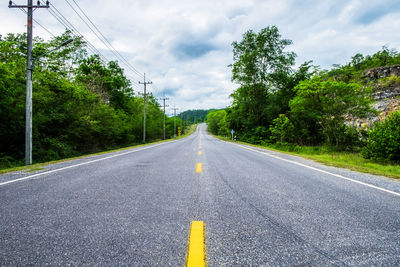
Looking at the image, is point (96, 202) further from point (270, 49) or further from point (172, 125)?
point (172, 125)

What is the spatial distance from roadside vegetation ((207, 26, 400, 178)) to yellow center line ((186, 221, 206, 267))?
657 cm

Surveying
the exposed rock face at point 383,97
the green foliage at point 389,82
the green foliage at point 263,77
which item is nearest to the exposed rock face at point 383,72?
the exposed rock face at point 383,97

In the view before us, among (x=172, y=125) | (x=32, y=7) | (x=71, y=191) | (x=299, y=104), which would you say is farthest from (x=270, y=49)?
(x=172, y=125)

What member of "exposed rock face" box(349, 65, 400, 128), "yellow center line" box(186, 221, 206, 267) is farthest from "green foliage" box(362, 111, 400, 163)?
"yellow center line" box(186, 221, 206, 267)

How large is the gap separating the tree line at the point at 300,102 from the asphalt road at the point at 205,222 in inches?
318

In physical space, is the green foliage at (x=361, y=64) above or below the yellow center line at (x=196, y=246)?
above

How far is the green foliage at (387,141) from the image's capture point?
7.59m

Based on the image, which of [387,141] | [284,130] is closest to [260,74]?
[284,130]

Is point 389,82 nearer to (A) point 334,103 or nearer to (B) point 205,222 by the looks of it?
(A) point 334,103

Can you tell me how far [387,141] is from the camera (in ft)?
25.6

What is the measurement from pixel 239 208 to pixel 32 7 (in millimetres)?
Answer: 13406

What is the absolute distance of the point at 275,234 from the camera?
1871 millimetres

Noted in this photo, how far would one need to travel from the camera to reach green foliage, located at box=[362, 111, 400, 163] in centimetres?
759

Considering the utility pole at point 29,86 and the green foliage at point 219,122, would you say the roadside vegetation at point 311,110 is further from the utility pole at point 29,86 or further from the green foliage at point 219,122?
the green foliage at point 219,122
